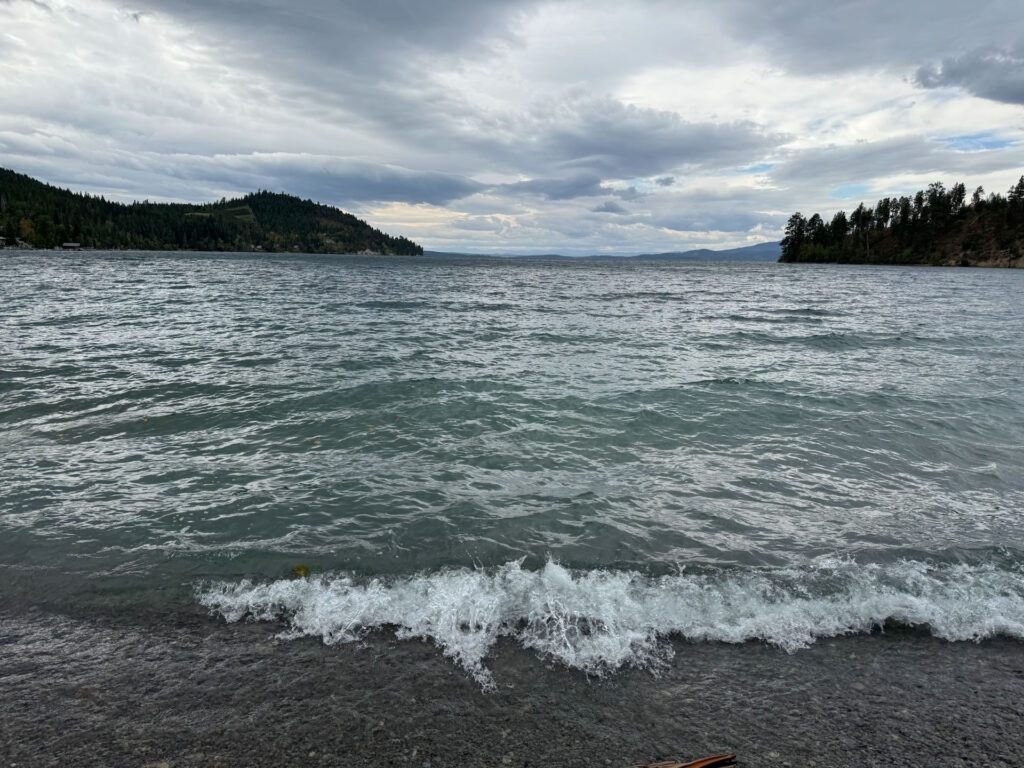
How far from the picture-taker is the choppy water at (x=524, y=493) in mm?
5176

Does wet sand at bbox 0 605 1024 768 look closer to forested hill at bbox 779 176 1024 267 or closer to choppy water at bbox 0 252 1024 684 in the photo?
choppy water at bbox 0 252 1024 684

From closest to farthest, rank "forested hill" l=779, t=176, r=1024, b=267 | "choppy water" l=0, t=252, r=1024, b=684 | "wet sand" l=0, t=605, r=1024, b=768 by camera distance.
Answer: "wet sand" l=0, t=605, r=1024, b=768 → "choppy water" l=0, t=252, r=1024, b=684 → "forested hill" l=779, t=176, r=1024, b=267

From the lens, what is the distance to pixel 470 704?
12.9 ft

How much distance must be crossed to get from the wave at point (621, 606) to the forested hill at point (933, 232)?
20808cm

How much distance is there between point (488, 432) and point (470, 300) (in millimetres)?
35704

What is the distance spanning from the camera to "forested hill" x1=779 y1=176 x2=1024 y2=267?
162 metres

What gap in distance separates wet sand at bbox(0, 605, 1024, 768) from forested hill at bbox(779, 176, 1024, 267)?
210 meters

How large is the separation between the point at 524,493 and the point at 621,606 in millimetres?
2932

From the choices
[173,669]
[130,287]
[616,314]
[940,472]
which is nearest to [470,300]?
[616,314]

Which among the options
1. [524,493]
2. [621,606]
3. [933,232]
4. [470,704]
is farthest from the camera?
[933,232]

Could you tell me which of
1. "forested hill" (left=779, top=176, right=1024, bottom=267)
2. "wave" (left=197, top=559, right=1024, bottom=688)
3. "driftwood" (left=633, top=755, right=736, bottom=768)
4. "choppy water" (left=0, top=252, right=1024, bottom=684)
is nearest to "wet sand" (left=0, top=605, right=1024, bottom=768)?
"wave" (left=197, top=559, right=1024, bottom=688)

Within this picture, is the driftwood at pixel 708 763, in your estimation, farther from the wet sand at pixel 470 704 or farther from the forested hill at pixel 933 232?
the forested hill at pixel 933 232

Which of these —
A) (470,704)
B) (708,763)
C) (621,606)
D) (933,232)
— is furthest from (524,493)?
(933,232)

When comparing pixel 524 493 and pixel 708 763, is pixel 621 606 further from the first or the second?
pixel 524 493
